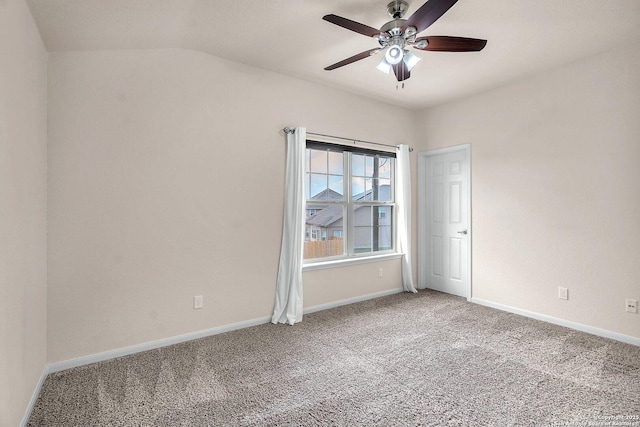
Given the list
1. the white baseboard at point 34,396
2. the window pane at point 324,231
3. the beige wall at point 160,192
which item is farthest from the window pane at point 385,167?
the white baseboard at point 34,396

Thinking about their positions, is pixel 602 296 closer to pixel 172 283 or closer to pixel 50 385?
pixel 172 283

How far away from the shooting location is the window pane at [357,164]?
4137 mm

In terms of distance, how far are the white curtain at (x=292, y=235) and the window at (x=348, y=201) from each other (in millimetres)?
309

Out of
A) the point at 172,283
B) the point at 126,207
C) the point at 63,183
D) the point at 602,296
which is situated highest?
the point at 63,183

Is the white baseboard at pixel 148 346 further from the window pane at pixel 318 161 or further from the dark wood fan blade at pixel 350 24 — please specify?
the dark wood fan blade at pixel 350 24

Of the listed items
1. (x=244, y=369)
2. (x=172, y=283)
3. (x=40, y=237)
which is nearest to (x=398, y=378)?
(x=244, y=369)

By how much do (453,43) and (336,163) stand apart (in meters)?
2.05

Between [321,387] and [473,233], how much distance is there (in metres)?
2.86

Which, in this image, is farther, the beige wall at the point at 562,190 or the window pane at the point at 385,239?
the window pane at the point at 385,239

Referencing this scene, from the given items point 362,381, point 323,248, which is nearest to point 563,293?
point 362,381

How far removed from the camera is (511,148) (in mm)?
3646

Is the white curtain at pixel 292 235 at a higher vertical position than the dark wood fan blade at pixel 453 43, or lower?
lower

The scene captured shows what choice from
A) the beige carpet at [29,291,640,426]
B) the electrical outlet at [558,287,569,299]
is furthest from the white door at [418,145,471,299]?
the beige carpet at [29,291,640,426]

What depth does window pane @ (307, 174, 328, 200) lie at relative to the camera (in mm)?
3783
